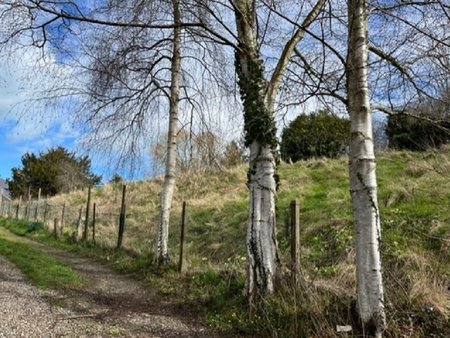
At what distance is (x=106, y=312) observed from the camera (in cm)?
631

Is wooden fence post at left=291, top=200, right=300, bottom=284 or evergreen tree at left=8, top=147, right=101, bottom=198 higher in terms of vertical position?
evergreen tree at left=8, top=147, right=101, bottom=198

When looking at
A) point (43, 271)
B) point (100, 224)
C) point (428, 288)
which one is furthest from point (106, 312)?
point (100, 224)

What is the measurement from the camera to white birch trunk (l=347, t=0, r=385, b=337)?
14.8ft

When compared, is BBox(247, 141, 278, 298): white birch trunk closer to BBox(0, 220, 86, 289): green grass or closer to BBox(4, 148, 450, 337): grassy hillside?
BBox(4, 148, 450, 337): grassy hillside

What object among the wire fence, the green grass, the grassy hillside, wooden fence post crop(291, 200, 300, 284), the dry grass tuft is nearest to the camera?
the dry grass tuft

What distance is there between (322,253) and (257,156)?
2.70 m

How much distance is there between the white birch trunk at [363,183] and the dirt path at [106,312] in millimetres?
2141

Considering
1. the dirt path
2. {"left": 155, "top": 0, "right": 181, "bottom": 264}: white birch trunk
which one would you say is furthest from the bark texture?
{"left": 155, "top": 0, "right": 181, "bottom": 264}: white birch trunk

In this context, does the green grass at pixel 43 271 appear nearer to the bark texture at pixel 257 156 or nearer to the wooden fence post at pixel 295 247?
the bark texture at pixel 257 156

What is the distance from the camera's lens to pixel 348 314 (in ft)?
15.9

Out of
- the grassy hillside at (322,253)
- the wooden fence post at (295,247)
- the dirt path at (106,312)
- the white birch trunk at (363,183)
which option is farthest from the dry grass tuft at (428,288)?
the dirt path at (106,312)

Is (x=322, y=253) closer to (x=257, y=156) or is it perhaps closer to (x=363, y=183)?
(x=257, y=156)

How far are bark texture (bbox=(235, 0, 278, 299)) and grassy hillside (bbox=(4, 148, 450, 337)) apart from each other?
48 centimetres

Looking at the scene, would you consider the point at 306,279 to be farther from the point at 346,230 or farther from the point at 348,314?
the point at 346,230
